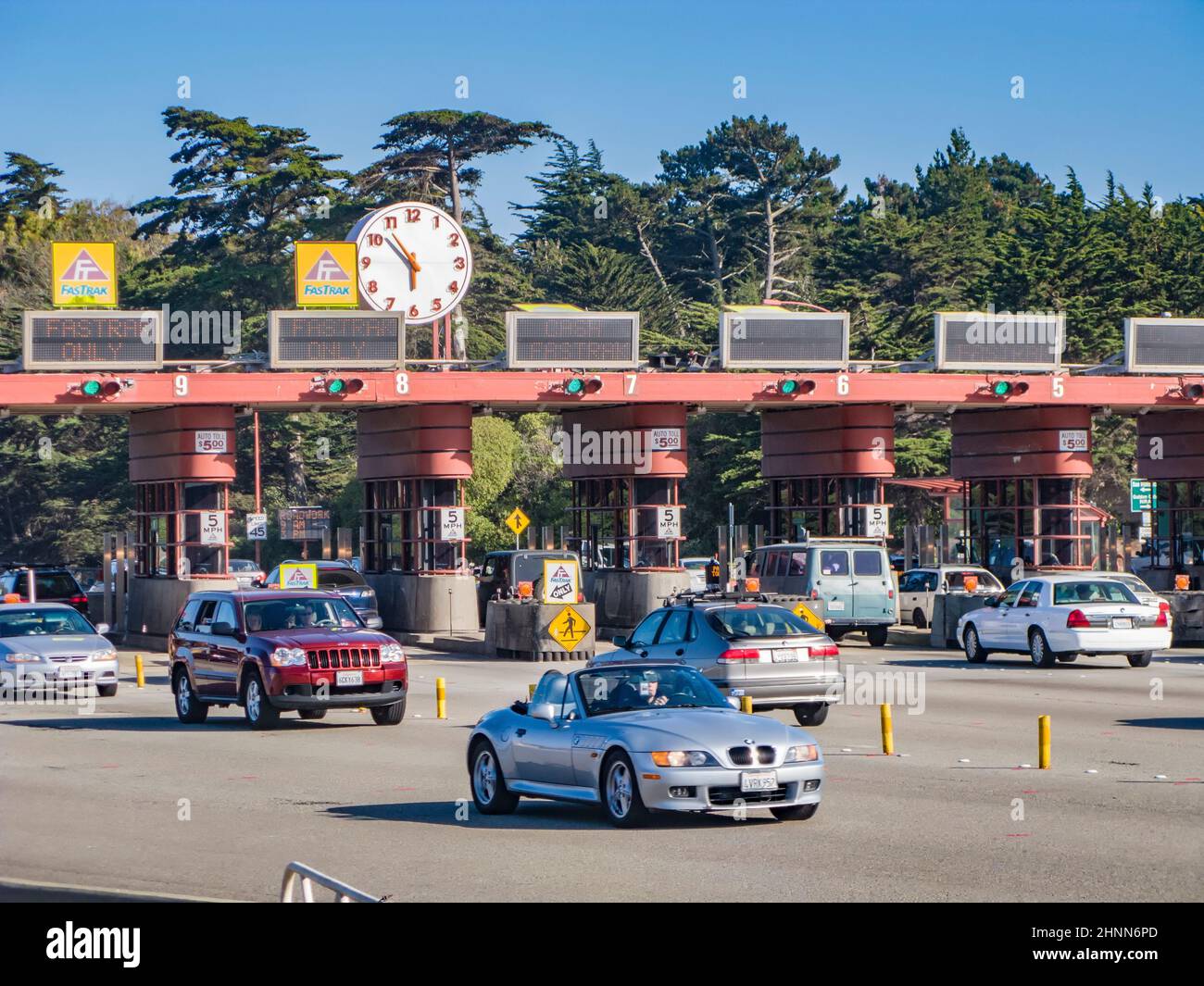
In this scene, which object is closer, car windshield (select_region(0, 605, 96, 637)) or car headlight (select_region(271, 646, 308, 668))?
car headlight (select_region(271, 646, 308, 668))

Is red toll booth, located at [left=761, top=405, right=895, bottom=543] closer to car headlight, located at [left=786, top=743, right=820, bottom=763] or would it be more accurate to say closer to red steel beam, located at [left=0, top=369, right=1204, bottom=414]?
red steel beam, located at [left=0, top=369, right=1204, bottom=414]

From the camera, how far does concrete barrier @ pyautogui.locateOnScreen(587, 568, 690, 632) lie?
1705 inches

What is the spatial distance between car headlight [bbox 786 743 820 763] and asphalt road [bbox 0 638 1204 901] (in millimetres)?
520

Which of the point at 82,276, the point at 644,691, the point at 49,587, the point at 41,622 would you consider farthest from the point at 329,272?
the point at 644,691

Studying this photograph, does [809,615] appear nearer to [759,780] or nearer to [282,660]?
[282,660]

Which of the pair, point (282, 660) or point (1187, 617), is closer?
point (282, 660)

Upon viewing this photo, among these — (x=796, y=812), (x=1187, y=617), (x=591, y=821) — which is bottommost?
(x=591, y=821)

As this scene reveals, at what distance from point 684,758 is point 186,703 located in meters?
12.4

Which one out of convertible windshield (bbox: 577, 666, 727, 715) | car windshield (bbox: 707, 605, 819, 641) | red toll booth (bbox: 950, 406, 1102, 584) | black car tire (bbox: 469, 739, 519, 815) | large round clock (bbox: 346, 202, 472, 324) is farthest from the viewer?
red toll booth (bbox: 950, 406, 1102, 584)

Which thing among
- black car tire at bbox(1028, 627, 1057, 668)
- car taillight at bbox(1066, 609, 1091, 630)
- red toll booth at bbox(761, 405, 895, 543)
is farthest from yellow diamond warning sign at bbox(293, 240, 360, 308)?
car taillight at bbox(1066, 609, 1091, 630)

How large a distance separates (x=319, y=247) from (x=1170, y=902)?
36.4 m

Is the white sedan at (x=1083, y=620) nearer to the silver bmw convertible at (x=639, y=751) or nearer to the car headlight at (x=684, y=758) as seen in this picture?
the silver bmw convertible at (x=639, y=751)

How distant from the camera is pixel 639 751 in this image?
1409 centimetres

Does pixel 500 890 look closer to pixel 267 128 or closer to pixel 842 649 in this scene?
pixel 842 649
